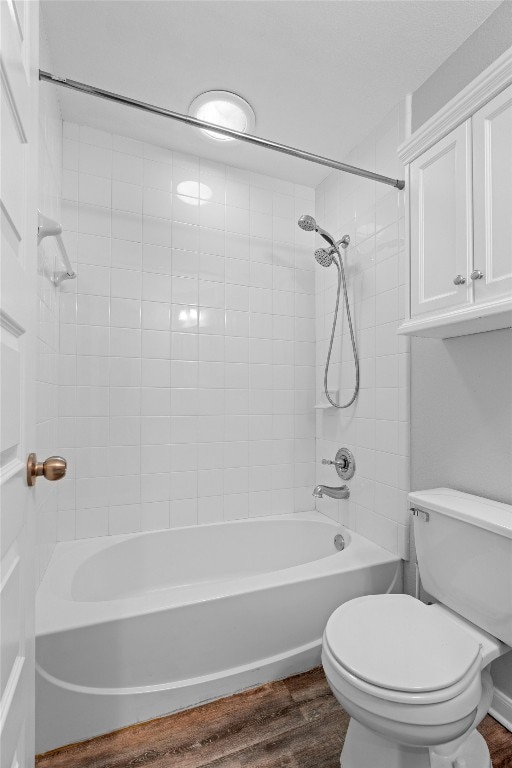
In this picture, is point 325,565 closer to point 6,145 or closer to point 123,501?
point 123,501

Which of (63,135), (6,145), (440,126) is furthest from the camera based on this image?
(63,135)

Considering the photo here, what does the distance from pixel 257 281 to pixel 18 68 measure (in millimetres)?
1778

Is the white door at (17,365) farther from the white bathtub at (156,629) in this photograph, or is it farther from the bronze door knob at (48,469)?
the white bathtub at (156,629)

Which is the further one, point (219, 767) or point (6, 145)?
point (219, 767)

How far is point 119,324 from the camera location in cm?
205

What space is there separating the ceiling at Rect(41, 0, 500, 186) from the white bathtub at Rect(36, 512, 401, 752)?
1.99 metres

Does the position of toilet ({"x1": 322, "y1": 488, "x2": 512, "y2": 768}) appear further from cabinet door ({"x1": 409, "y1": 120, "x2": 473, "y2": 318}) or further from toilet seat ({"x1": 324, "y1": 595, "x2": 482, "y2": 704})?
cabinet door ({"x1": 409, "y1": 120, "x2": 473, "y2": 318})

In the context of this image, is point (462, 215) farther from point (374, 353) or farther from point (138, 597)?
point (138, 597)

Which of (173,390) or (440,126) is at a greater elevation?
(440,126)

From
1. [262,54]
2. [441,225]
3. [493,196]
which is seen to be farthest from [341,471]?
[262,54]

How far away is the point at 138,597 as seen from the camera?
1726mm

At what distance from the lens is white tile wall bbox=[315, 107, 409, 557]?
183 centimetres

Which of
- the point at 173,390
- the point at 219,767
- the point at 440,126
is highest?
the point at 440,126

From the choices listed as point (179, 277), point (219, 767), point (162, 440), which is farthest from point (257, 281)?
point (219, 767)
